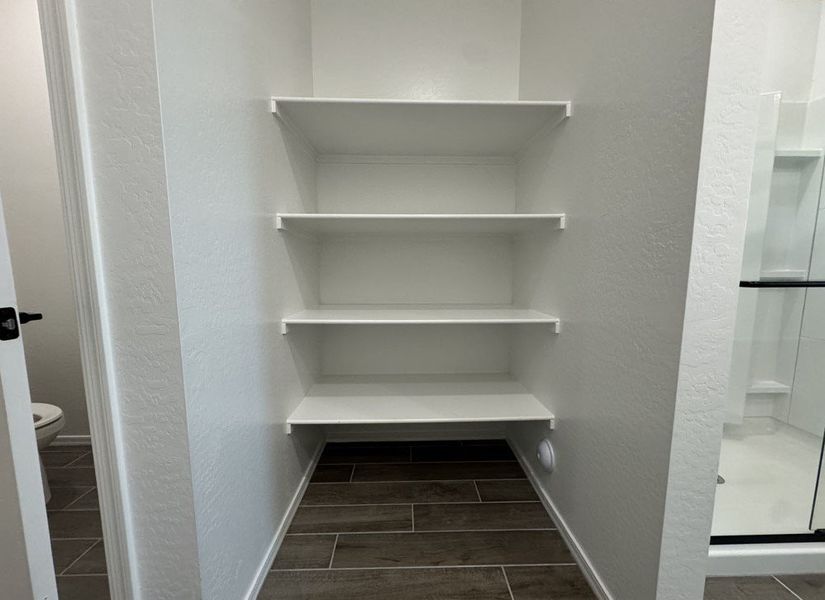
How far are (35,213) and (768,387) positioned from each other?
388 cm

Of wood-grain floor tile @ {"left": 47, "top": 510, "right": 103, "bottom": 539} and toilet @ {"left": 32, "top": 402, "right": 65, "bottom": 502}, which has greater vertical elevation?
toilet @ {"left": 32, "top": 402, "right": 65, "bottom": 502}

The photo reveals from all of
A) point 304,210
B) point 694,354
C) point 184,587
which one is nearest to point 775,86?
point 694,354

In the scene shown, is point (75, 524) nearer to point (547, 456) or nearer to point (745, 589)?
point (547, 456)

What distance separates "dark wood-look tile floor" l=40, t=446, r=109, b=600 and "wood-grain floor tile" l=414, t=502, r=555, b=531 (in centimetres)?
107

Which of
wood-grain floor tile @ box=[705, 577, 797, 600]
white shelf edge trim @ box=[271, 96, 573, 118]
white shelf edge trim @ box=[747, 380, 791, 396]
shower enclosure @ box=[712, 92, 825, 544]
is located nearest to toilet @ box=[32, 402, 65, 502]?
white shelf edge trim @ box=[271, 96, 573, 118]

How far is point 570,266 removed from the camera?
1262mm

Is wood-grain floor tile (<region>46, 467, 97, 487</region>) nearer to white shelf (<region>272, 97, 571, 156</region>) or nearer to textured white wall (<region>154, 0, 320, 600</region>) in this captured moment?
textured white wall (<region>154, 0, 320, 600</region>)

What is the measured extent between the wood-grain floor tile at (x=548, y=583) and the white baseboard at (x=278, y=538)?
793 mm

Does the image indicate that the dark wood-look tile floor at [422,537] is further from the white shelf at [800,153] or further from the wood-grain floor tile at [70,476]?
the white shelf at [800,153]

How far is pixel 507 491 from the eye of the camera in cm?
157

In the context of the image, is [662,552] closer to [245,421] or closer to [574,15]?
[245,421]

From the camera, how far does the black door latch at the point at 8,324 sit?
2.05 ft

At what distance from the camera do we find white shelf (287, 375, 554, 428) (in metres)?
1.45

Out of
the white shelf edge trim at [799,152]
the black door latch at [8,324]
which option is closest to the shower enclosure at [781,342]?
the white shelf edge trim at [799,152]
